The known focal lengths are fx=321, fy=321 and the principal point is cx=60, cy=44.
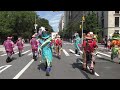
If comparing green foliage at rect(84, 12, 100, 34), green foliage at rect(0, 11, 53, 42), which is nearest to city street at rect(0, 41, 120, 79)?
green foliage at rect(0, 11, 53, 42)

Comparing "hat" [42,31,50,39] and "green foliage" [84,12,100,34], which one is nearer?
"hat" [42,31,50,39]

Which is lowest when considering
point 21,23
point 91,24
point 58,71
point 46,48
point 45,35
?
point 58,71

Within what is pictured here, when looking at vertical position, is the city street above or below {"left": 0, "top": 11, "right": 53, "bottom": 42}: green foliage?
below

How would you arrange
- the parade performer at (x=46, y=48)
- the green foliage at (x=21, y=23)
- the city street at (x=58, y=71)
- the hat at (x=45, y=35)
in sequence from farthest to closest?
the green foliage at (x=21, y=23)
the hat at (x=45, y=35)
the parade performer at (x=46, y=48)
the city street at (x=58, y=71)

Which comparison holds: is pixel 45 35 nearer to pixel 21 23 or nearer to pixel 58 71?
pixel 58 71

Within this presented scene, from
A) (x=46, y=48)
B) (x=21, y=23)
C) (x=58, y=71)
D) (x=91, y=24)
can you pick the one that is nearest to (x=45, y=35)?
(x=46, y=48)

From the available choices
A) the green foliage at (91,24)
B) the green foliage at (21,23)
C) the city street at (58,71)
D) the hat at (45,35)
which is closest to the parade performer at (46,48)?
the hat at (45,35)

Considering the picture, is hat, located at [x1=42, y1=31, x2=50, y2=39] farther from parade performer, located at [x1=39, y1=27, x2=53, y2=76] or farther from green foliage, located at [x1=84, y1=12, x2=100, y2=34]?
green foliage, located at [x1=84, y1=12, x2=100, y2=34]

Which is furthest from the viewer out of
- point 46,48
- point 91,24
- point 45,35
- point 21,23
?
point 21,23

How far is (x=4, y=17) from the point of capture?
222ft

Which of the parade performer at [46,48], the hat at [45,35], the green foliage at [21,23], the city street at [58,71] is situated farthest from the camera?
the green foliage at [21,23]

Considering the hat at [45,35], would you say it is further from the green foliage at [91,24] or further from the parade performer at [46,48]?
the green foliage at [91,24]
